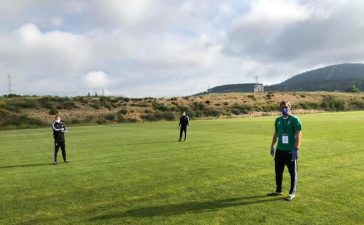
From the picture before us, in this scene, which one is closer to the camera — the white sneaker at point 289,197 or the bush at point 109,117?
the white sneaker at point 289,197

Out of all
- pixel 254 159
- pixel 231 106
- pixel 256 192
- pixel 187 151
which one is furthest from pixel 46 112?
pixel 256 192

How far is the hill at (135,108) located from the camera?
64500 millimetres

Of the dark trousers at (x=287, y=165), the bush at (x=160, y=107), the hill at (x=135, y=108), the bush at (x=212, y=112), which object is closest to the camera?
the dark trousers at (x=287, y=165)

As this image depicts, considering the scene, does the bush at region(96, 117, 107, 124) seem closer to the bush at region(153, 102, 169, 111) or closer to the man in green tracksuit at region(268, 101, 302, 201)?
the bush at region(153, 102, 169, 111)

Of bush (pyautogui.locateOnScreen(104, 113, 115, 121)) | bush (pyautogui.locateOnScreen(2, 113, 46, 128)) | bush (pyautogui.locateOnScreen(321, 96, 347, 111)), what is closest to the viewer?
bush (pyautogui.locateOnScreen(2, 113, 46, 128))

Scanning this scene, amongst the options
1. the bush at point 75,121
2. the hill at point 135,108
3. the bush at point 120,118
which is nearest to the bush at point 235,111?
the hill at point 135,108

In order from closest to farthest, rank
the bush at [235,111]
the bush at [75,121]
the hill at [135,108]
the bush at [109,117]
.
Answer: the bush at [75,121] < the hill at [135,108] < the bush at [109,117] < the bush at [235,111]

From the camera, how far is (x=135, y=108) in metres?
73.7

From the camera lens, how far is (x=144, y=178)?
12672 millimetres

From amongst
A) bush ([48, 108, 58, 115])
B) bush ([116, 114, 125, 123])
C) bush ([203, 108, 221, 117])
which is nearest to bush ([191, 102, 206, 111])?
bush ([203, 108, 221, 117])

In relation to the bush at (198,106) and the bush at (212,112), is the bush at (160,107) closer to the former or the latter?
the bush at (198,106)

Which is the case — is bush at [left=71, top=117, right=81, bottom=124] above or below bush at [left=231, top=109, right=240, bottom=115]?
below

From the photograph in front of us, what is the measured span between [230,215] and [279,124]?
2.82 m

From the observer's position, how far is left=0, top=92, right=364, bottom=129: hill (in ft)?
212
